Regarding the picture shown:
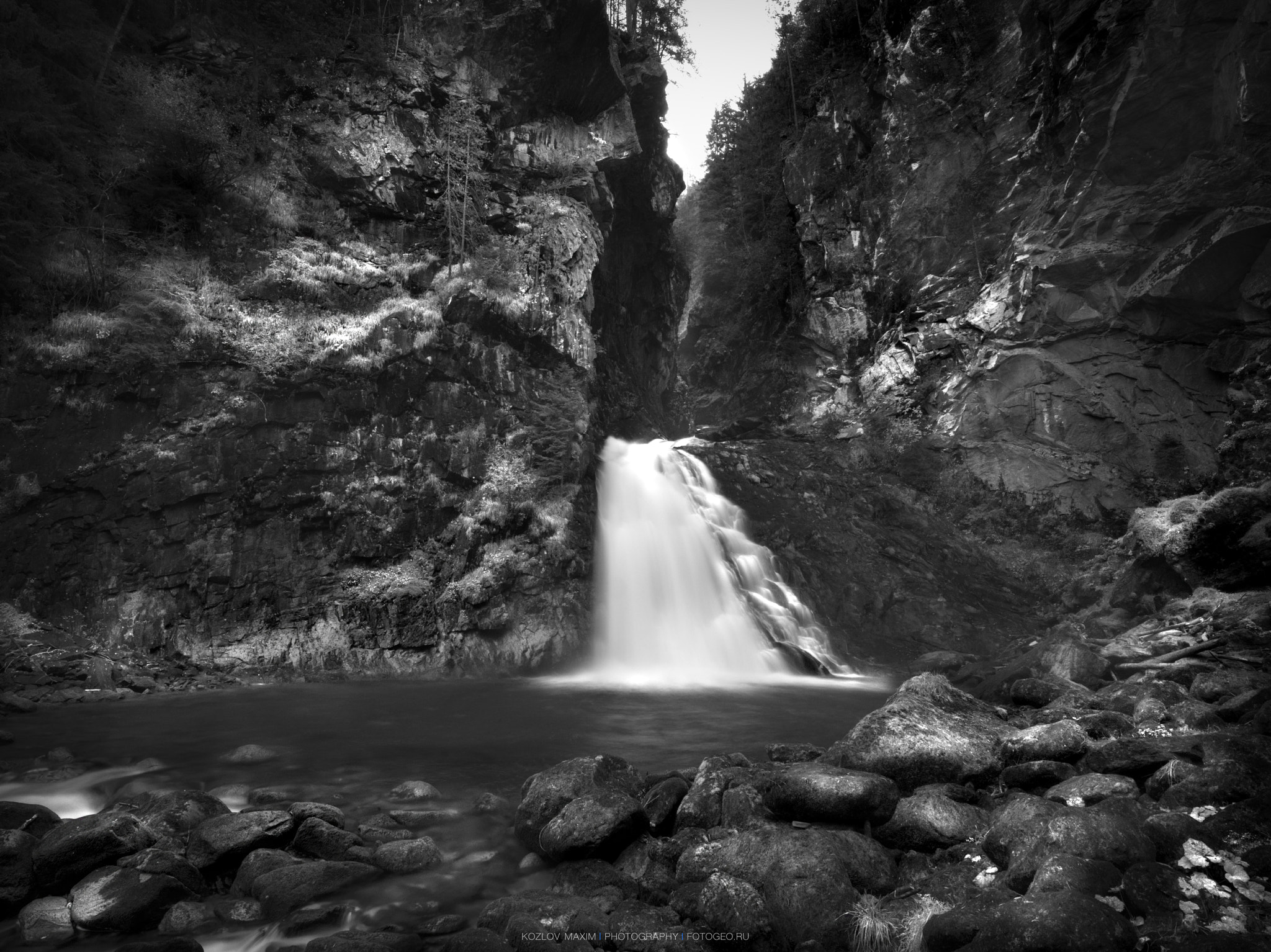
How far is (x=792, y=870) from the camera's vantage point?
163 inches

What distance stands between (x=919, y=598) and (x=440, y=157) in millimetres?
16960

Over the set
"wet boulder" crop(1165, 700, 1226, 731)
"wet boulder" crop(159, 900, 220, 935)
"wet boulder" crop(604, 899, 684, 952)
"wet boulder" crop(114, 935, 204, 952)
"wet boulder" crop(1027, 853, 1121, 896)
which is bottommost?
"wet boulder" crop(159, 900, 220, 935)

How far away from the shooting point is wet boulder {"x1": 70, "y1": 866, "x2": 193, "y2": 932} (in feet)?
13.5

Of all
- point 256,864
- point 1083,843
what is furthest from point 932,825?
point 256,864

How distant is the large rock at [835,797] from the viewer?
4.78 m

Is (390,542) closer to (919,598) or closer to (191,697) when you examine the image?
(191,697)

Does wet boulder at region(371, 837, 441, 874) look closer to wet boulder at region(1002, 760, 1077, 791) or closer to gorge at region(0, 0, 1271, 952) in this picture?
gorge at region(0, 0, 1271, 952)

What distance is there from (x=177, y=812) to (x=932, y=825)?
5.62m

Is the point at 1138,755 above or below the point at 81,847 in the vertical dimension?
above

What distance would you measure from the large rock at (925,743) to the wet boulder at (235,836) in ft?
14.4

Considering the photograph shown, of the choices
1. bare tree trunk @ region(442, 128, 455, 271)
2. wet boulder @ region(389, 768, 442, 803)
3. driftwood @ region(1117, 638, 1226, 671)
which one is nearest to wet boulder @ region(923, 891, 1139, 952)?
wet boulder @ region(389, 768, 442, 803)

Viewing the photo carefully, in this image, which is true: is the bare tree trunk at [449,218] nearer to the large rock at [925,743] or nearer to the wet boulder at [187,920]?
the large rock at [925,743]

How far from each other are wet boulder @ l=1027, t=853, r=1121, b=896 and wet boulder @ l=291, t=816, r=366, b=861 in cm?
451

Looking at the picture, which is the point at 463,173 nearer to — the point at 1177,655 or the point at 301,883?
the point at 301,883
